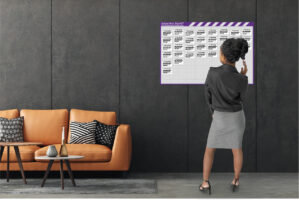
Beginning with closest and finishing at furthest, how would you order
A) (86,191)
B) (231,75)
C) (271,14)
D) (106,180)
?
(231,75) → (86,191) → (106,180) → (271,14)

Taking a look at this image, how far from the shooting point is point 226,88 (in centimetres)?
427

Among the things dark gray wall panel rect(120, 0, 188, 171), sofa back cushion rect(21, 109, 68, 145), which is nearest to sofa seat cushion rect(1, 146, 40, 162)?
sofa back cushion rect(21, 109, 68, 145)

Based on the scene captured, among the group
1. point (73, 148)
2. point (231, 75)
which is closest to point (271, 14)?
point (231, 75)

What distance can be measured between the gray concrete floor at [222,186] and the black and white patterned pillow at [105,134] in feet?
1.75

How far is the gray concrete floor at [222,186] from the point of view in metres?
4.41

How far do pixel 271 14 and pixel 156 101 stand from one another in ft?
6.64

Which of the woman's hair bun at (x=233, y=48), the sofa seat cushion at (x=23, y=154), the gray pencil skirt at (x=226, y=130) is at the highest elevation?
the woman's hair bun at (x=233, y=48)

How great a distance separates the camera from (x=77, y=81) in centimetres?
639

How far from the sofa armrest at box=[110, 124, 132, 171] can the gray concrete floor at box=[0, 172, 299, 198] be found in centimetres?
38

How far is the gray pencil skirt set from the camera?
171 inches

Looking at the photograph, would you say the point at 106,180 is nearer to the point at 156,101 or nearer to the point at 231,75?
the point at 156,101

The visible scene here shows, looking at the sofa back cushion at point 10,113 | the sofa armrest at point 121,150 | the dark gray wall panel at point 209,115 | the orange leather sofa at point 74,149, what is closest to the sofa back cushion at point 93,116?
the orange leather sofa at point 74,149

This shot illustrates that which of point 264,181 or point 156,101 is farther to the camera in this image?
point 156,101

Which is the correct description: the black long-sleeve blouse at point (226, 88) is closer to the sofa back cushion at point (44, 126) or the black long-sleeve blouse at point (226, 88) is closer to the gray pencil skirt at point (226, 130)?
the gray pencil skirt at point (226, 130)
